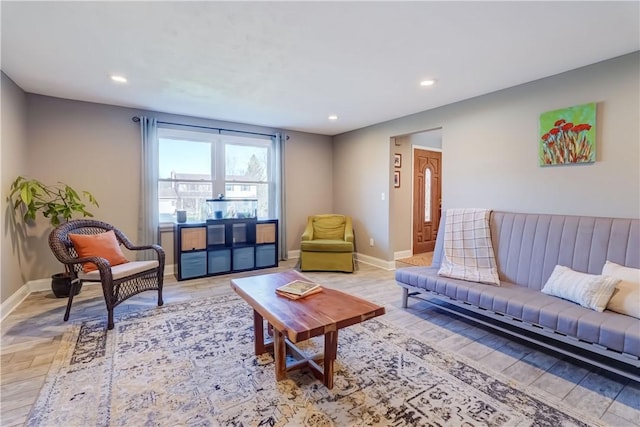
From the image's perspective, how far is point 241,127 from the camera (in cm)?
493

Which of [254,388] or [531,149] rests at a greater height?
[531,149]

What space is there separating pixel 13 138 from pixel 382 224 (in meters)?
4.62

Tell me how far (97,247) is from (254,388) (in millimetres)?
2316

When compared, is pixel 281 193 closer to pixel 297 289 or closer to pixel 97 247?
pixel 97 247

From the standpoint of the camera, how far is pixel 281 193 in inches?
204

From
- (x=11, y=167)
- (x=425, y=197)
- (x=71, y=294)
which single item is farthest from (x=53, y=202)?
(x=425, y=197)

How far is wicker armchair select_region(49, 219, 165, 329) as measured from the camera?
270cm

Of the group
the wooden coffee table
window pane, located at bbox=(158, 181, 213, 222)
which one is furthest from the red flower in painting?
window pane, located at bbox=(158, 181, 213, 222)

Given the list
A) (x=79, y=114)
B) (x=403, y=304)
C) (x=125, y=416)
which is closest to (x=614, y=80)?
(x=403, y=304)

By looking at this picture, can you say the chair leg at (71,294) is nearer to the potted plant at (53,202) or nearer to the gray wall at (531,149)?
the potted plant at (53,202)

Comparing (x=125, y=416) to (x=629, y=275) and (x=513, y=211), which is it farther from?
(x=513, y=211)

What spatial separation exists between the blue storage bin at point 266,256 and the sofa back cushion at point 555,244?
3.13 m

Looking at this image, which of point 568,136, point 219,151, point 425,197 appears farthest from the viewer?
point 425,197

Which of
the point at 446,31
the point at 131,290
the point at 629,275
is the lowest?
the point at 131,290
